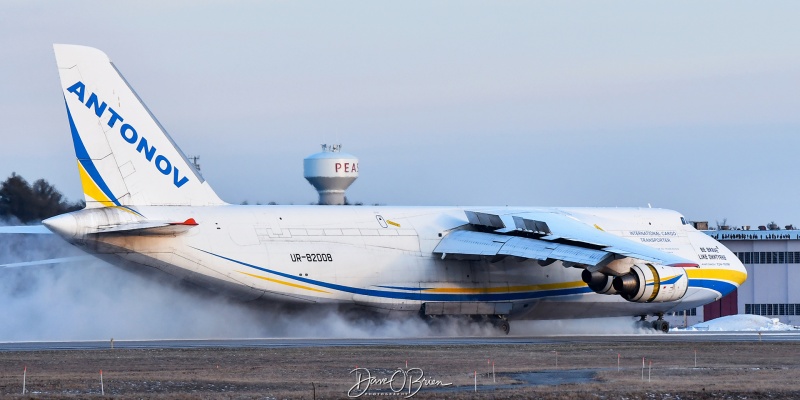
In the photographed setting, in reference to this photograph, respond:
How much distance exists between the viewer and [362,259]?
3206 cm

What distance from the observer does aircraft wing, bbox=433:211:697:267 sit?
30.6 meters

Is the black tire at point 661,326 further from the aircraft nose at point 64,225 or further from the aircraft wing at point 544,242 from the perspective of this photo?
the aircraft nose at point 64,225

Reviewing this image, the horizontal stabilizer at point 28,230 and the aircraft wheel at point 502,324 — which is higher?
the horizontal stabilizer at point 28,230

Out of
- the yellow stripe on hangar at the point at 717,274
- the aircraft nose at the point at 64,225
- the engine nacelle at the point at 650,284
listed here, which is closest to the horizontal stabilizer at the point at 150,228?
the aircraft nose at the point at 64,225

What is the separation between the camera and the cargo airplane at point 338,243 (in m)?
29.2

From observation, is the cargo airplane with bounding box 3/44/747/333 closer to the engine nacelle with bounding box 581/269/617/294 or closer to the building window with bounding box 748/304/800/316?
the engine nacelle with bounding box 581/269/617/294

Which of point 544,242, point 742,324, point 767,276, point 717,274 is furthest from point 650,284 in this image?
point 767,276

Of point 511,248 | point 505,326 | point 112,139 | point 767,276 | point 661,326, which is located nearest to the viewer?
point 112,139

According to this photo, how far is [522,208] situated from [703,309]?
Result: 2229 cm

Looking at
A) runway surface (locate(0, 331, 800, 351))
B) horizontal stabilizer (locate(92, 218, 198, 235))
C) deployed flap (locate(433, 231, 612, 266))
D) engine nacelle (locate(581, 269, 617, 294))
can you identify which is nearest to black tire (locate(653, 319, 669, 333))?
runway surface (locate(0, 331, 800, 351))

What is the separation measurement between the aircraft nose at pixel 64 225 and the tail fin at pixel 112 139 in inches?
45.8

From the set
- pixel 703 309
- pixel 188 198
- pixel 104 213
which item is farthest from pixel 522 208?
pixel 703 309

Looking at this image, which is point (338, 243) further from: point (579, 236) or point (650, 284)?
point (650, 284)

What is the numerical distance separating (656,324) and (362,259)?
10.5m
